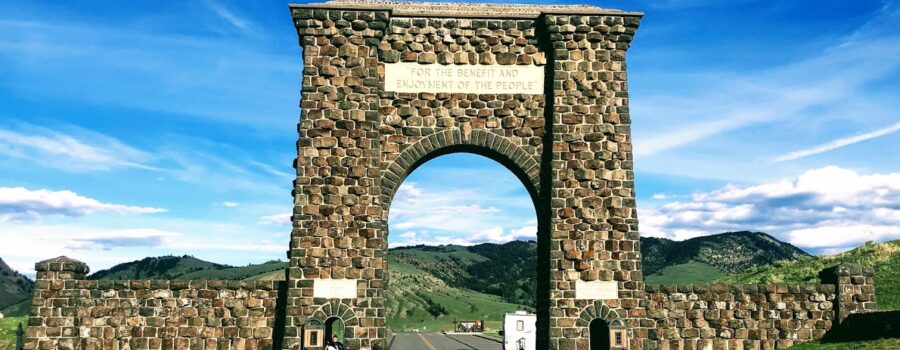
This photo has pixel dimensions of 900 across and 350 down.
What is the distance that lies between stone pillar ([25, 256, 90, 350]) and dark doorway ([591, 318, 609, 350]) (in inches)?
513

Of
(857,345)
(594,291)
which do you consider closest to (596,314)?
(594,291)

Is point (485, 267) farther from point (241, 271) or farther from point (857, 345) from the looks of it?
point (857, 345)

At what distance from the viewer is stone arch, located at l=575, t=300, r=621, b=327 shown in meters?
18.1

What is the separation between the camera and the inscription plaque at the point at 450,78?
19.2 m

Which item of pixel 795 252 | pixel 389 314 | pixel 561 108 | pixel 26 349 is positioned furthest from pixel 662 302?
pixel 795 252

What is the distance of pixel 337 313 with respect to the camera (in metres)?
18.0

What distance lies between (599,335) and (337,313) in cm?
657

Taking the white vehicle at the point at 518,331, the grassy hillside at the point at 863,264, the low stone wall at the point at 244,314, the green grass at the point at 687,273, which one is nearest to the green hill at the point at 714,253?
the green grass at the point at 687,273

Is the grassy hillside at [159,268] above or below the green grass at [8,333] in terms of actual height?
above

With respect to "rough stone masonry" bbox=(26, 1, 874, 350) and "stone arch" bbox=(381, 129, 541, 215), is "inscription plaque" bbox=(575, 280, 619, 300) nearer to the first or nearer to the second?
"rough stone masonry" bbox=(26, 1, 874, 350)

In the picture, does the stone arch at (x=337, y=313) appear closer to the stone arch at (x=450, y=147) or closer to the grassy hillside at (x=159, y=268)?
the stone arch at (x=450, y=147)

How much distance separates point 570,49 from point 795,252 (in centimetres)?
14215

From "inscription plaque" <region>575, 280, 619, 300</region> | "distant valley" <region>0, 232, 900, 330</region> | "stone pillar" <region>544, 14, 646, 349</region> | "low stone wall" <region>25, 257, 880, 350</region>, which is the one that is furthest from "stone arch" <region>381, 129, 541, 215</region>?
"distant valley" <region>0, 232, 900, 330</region>

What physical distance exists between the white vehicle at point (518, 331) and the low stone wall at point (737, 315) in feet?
42.6
